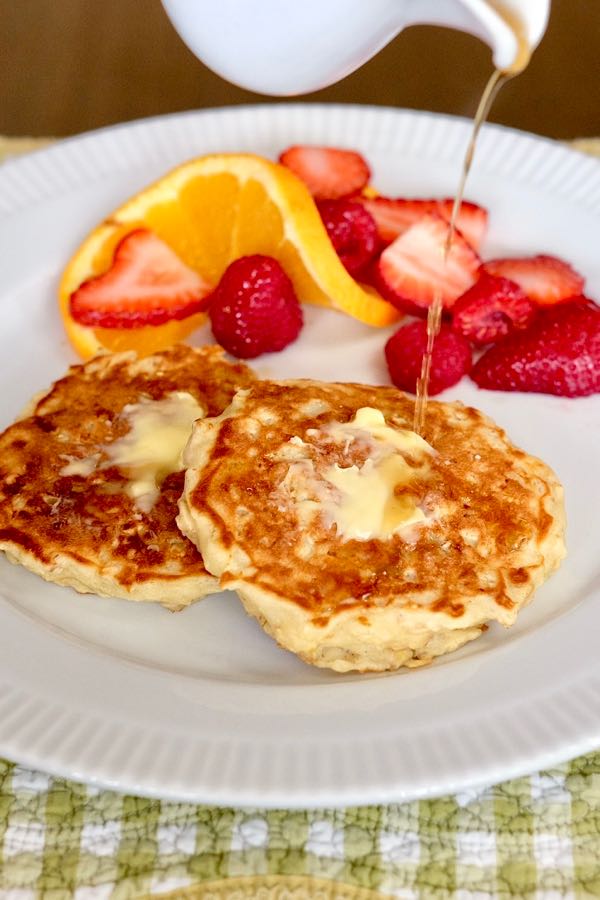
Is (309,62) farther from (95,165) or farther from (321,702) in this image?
(95,165)

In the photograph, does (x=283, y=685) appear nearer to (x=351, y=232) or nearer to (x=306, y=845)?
(x=306, y=845)

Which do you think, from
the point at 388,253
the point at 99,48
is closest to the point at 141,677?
the point at 388,253

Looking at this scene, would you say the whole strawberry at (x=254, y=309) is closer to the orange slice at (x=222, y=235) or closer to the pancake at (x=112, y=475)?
the orange slice at (x=222, y=235)

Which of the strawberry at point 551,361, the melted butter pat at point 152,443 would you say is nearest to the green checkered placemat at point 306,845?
the melted butter pat at point 152,443

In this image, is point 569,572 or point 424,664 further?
point 569,572

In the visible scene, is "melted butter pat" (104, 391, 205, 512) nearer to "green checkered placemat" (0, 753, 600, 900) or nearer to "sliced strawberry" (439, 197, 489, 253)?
"green checkered placemat" (0, 753, 600, 900)

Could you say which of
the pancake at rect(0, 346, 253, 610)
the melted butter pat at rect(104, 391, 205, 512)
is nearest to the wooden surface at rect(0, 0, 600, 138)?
the pancake at rect(0, 346, 253, 610)
